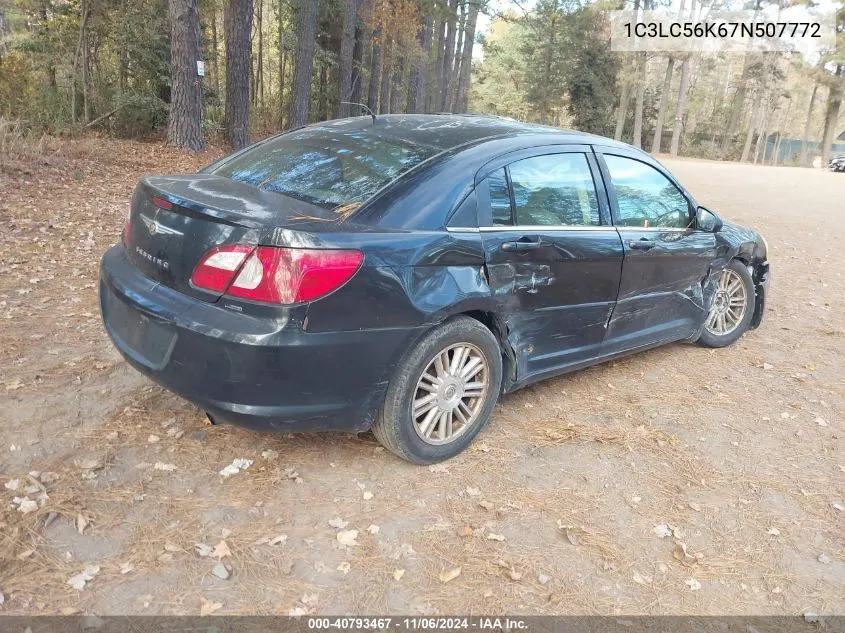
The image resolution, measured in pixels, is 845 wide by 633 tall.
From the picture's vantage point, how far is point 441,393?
122 inches

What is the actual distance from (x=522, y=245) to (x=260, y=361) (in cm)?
146

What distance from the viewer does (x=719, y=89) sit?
6619 centimetres

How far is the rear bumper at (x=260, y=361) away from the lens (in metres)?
2.52

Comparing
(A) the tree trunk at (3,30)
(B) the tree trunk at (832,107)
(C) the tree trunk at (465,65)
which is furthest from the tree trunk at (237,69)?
(B) the tree trunk at (832,107)

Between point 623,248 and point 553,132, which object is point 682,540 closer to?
point 623,248

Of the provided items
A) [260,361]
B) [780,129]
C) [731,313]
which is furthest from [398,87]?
[780,129]

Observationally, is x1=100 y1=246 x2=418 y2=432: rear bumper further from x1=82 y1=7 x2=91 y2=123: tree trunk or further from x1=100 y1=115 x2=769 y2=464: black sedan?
x1=82 y1=7 x2=91 y2=123: tree trunk

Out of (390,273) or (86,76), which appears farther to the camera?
(86,76)

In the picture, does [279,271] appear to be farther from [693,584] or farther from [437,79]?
[437,79]

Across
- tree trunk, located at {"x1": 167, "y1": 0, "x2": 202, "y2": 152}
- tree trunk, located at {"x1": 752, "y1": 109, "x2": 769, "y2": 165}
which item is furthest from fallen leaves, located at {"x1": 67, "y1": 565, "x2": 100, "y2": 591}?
tree trunk, located at {"x1": 752, "y1": 109, "x2": 769, "y2": 165}

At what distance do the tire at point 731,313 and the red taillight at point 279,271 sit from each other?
3428 millimetres

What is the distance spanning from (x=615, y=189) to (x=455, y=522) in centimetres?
226

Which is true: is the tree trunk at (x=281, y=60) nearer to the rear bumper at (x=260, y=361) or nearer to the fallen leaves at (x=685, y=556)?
the rear bumper at (x=260, y=361)

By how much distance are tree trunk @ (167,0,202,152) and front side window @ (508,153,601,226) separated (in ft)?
31.6
